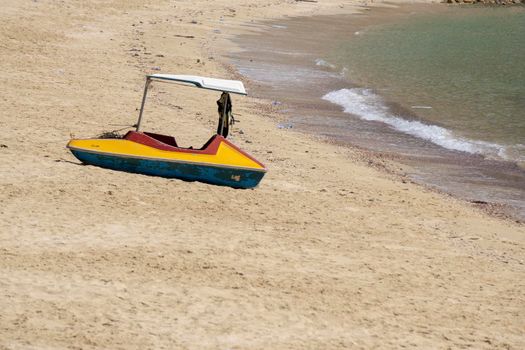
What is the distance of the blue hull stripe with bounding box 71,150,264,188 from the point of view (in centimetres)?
1370

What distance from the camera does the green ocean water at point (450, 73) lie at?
77.5ft

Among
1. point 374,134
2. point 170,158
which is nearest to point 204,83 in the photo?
point 170,158

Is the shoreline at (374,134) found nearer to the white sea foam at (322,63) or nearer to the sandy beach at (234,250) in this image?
the white sea foam at (322,63)

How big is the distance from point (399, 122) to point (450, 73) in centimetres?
1077

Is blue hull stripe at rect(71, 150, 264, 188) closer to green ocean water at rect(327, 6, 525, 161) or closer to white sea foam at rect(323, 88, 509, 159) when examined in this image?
white sea foam at rect(323, 88, 509, 159)

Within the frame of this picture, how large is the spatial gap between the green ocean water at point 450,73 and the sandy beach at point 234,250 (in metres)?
5.53

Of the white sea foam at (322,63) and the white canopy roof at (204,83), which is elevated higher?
the white canopy roof at (204,83)

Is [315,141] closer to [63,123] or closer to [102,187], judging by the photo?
[63,123]

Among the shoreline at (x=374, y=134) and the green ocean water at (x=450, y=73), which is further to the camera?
the green ocean water at (x=450, y=73)

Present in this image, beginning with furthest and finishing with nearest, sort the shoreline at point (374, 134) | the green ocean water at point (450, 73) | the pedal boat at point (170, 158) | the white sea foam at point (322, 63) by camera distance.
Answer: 1. the white sea foam at point (322, 63)
2. the green ocean water at point (450, 73)
3. the shoreline at point (374, 134)
4. the pedal boat at point (170, 158)

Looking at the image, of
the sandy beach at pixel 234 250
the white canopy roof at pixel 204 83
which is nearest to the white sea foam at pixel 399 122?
the sandy beach at pixel 234 250

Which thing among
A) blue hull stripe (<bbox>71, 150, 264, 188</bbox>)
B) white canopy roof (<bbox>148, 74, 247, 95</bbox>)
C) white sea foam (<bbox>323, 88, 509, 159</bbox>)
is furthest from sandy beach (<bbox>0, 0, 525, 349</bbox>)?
white sea foam (<bbox>323, 88, 509, 159</bbox>)

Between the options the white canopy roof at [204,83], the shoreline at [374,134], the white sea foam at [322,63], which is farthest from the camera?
the white sea foam at [322,63]

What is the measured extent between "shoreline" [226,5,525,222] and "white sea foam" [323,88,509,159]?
290 mm
